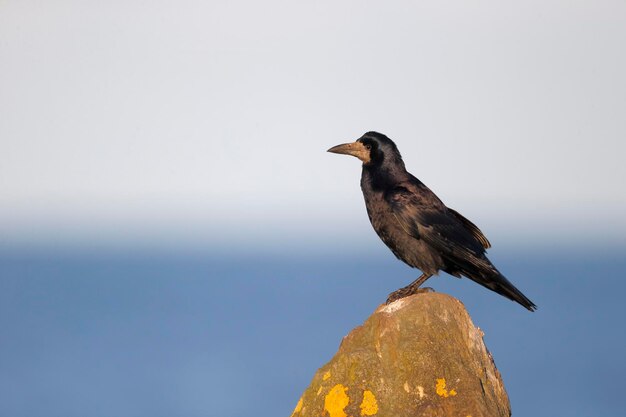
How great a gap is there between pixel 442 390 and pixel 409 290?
2.45 meters

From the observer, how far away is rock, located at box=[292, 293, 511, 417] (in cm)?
1214

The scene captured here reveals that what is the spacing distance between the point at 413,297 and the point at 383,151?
3200 millimetres

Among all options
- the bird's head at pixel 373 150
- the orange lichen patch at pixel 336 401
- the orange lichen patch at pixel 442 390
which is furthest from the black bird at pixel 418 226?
the orange lichen patch at pixel 336 401

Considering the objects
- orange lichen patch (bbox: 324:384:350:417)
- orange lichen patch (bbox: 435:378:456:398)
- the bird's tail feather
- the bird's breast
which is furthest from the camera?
the bird's breast

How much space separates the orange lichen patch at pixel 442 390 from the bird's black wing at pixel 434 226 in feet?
9.84

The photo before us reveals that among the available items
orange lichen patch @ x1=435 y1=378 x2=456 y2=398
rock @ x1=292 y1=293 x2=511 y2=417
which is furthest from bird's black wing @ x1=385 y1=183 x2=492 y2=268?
orange lichen patch @ x1=435 y1=378 x2=456 y2=398

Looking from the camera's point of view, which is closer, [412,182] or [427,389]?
[427,389]

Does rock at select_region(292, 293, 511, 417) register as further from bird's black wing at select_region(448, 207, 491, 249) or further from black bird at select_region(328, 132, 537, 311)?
bird's black wing at select_region(448, 207, 491, 249)

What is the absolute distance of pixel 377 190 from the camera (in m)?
15.4

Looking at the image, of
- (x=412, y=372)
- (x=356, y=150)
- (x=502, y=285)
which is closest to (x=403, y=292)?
(x=502, y=285)

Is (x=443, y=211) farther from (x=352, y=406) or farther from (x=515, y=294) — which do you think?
(x=352, y=406)

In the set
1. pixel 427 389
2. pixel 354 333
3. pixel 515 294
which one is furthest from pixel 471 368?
pixel 515 294

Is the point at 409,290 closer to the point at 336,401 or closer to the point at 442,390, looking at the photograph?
the point at 442,390

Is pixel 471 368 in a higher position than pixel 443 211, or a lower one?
lower
